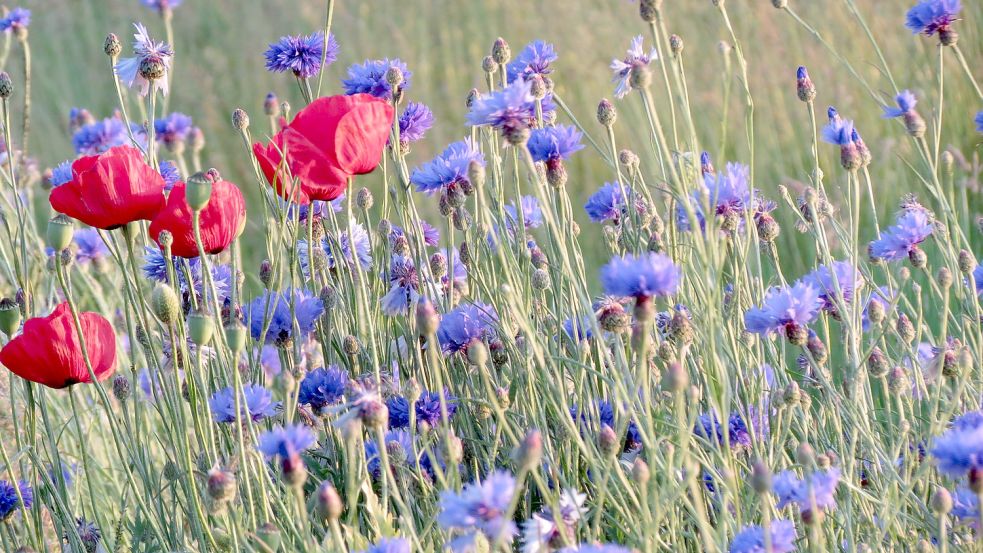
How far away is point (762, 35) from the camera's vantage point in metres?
3.56

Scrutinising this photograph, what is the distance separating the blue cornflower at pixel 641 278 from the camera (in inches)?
35.3

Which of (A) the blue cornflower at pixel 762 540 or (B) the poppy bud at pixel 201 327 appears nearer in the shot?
(A) the blue cornflower at pixel 762 540

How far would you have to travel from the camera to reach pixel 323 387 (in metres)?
1.30

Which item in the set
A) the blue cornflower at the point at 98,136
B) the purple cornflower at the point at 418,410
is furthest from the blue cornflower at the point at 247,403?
the blue cornflower at the point at 98,136

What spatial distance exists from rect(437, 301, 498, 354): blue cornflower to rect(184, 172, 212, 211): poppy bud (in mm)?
341

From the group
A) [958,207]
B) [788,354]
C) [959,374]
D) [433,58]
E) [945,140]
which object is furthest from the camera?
[433,58]

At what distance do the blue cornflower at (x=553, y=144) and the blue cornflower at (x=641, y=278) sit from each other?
0.42m

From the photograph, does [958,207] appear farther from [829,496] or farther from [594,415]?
[829,496]

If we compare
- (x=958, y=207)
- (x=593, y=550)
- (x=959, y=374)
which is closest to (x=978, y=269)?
(x=959, y=374)

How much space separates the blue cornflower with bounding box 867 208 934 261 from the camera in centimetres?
133

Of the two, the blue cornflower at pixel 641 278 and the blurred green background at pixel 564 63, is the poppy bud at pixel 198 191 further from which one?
the blurred green background at pixel 564 63

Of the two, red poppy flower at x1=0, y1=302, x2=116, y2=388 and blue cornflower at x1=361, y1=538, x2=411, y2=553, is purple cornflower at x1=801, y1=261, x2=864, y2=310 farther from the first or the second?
red poppy flower at x1=0, y1=302, x2=116, y2=388

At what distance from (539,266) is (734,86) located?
2.28 meters

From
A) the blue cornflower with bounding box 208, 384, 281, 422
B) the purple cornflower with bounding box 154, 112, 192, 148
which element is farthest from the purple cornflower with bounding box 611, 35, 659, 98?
the purple cornflower with bounding box 154, 112, 192, 148
